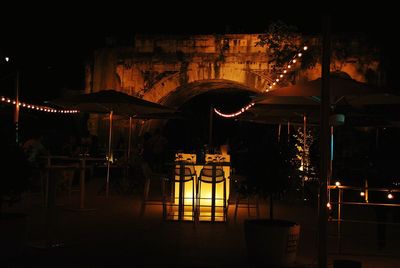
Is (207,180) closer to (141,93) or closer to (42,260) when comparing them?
(42,260)

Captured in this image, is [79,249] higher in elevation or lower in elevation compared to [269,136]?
lower

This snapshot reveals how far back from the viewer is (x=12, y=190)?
7.28m

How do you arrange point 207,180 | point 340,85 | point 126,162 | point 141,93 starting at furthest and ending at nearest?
point 141,93 < point 126,162 < point 207,180 < point 340,85

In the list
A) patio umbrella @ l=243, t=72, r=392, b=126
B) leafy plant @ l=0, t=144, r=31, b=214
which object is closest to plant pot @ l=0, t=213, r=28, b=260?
leafy plant @ l=0, t=144, r=31, b=214

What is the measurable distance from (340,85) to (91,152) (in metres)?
11.3

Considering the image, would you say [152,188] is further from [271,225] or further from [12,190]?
[271,225]

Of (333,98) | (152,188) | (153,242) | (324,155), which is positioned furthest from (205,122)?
(324,155)

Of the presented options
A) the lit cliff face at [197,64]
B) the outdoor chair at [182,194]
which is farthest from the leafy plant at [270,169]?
the lit cliff face at [197,64]

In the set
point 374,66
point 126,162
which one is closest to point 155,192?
point 126,162

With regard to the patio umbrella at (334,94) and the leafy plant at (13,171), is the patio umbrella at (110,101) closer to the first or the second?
the patio umbrella at (334,94)

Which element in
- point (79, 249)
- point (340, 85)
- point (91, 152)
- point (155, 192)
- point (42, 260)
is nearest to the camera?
point (42, 260)

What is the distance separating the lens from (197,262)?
22.9ft

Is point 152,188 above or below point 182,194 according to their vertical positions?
below

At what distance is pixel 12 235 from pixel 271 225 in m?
3.05
